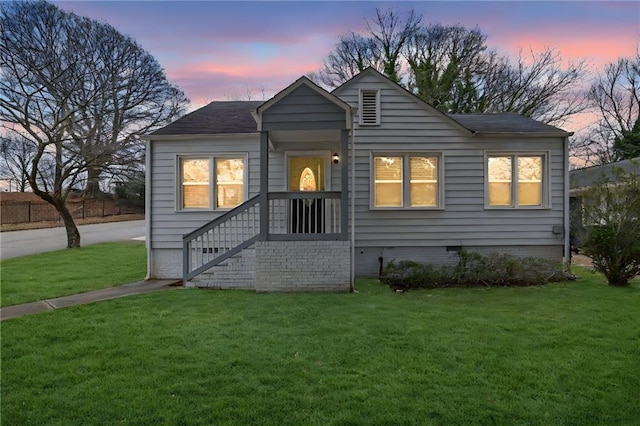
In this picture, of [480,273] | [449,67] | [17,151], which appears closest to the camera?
[480,273]

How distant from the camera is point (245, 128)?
984 centimetres

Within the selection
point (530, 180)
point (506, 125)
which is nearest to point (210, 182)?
point (506, 125)

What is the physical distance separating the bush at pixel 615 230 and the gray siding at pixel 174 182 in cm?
759

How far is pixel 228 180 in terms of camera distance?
9.97 metres

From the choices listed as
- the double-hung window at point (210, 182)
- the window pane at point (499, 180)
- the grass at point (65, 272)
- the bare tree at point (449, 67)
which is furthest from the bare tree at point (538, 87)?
the grass at point (65, 272)

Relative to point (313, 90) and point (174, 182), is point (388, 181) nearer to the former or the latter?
point (313, 90)

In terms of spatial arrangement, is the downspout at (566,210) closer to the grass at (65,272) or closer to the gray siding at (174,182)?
the gray siding at (174,182)

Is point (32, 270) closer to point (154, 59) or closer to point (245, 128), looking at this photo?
point (245, 128)

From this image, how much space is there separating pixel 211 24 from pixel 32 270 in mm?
8610

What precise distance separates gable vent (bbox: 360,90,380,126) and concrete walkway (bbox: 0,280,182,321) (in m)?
5.91

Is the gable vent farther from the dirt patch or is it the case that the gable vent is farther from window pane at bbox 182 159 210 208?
the dirt patch

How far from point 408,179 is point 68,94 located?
49.2ft

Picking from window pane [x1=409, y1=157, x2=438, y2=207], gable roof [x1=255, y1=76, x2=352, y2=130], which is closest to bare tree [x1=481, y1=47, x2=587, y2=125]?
window pane [x1=409, y1=157, x2=438, y2=207]

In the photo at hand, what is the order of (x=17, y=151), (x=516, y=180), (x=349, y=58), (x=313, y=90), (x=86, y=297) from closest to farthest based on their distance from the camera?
(x=86, y=297) < (x=313, y=90) < (x=516, y=180) < (x=17, y=151) < (x=349, y=58)
